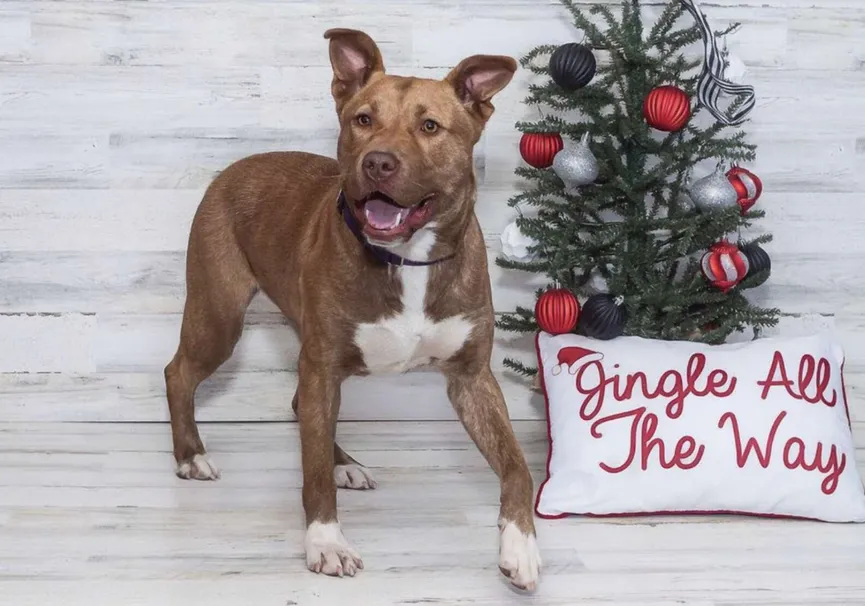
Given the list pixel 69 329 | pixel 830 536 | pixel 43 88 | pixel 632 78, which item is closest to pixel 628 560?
pixel 830 536

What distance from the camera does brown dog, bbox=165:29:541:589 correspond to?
2.37 m

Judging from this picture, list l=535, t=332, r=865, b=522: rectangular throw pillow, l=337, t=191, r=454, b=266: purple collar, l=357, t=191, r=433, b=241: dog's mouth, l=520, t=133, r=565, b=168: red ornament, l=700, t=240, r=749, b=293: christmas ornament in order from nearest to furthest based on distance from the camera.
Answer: l=357, t=191, r=433, b=241: dog's mouth
l=337, t=191, r=454, b=266: purple collar
l=535, t=332, r=865, b=522: rectangular throw pillow
l=700, t=240, r=749, b=293: christmas ornament
l=520, t=133, r=565, b=168: red ornament

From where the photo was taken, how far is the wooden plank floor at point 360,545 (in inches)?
91.5

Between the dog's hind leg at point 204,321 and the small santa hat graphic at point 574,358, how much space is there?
0.92 meters

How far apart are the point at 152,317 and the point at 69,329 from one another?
28cm

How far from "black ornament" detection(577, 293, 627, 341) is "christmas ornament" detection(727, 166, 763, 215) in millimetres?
462

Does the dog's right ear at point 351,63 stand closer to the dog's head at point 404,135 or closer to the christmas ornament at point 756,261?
the dog's head at point 404,135

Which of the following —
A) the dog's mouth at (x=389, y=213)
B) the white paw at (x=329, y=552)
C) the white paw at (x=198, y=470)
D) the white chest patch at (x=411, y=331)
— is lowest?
the white paw at (x=198, y=470)

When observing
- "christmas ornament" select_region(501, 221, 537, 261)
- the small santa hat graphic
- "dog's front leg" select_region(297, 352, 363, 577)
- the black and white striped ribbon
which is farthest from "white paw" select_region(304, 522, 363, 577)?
the black and white striped ribbon

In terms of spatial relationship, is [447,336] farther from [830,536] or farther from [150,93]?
[150,93]

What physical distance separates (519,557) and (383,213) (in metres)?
0.82

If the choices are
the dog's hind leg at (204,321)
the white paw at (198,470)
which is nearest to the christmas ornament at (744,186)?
the dog's hind leg at (204,321)

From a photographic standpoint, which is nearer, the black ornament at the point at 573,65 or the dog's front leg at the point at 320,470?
the dog's front leg at the point at 320,470

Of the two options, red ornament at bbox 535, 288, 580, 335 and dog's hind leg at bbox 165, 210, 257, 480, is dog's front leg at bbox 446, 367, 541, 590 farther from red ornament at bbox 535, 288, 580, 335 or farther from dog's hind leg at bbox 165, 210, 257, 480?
dog's hind leg at bbox 165, 210, 257, 480
